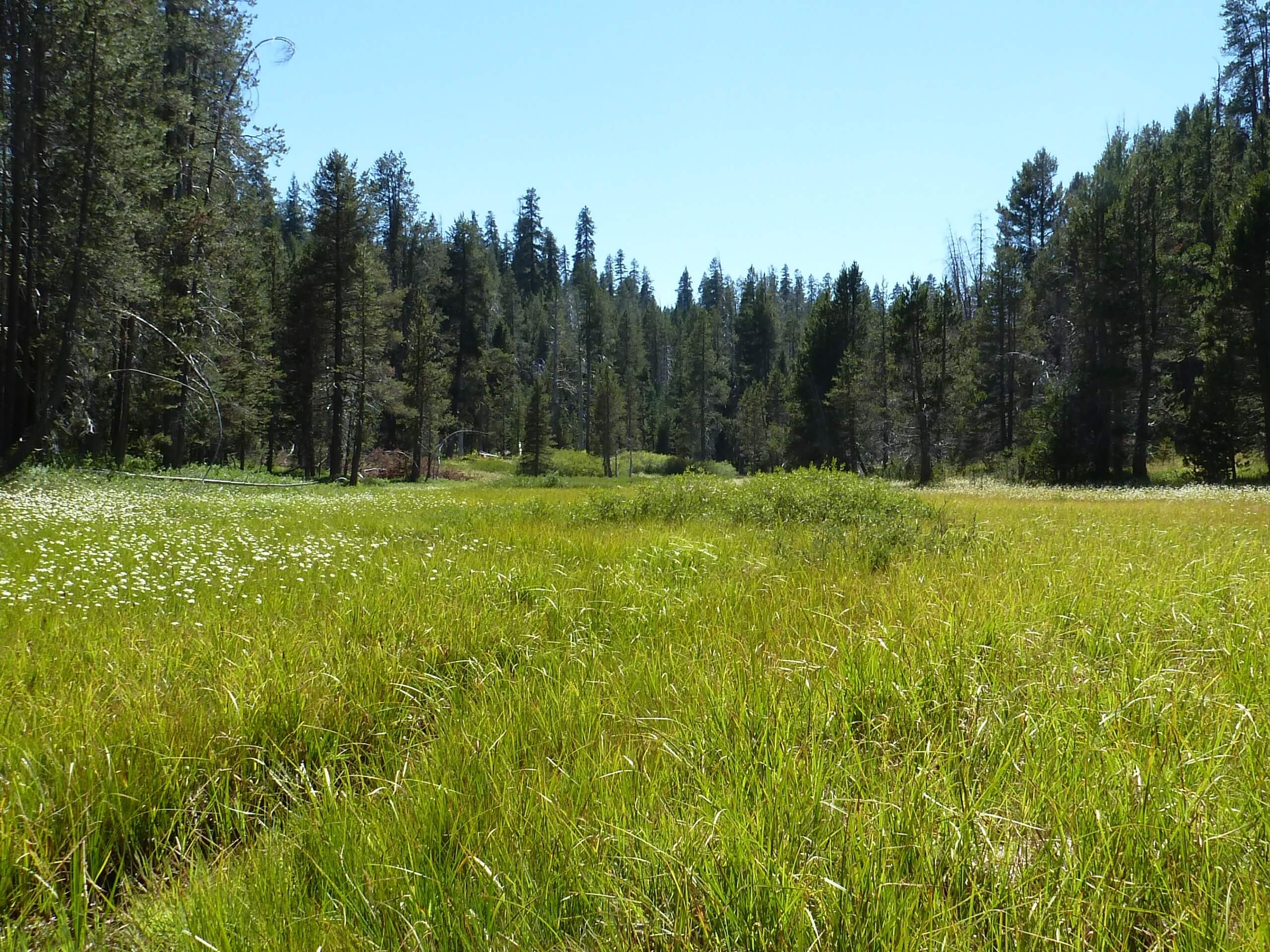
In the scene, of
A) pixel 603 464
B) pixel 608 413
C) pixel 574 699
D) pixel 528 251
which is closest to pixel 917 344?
pixel 608 413

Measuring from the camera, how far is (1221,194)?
32.6 meters

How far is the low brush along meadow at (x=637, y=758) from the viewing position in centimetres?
160

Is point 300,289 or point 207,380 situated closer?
point 207,380

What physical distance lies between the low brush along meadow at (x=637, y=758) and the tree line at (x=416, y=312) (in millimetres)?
18142

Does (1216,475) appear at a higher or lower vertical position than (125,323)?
lower

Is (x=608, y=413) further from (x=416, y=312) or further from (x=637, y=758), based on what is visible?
(x=637, y=758)

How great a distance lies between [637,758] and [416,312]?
4020 centimetres

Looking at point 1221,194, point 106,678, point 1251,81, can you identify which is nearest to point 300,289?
point 106,678

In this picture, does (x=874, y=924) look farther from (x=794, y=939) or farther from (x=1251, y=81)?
(x=1251, y=81)

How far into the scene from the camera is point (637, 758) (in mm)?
2467

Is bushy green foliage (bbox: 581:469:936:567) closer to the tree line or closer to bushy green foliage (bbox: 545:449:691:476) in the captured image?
the tree line

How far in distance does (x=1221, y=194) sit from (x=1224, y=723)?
44790 mm

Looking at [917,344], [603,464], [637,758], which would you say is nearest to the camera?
[637,758]

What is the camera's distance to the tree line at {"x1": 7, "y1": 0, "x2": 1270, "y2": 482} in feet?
57.5
